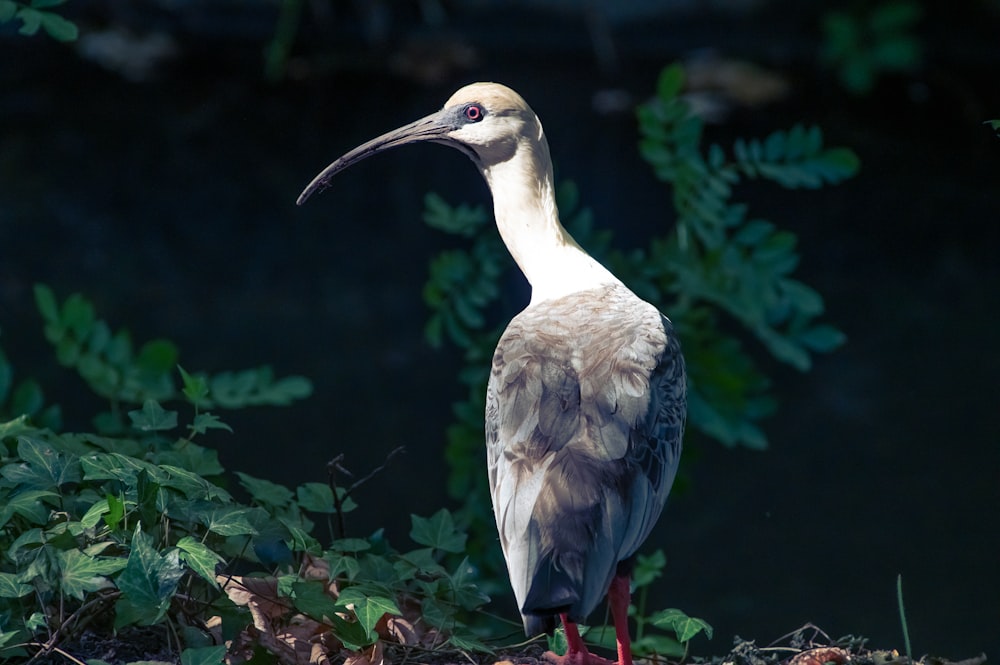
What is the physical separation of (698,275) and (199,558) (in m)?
2.20

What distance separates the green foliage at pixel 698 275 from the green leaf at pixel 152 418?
1184 mm

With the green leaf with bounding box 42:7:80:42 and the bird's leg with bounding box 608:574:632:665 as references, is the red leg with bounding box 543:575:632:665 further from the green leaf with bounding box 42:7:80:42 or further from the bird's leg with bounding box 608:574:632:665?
the green leaf with bounding box 42:7:80:42

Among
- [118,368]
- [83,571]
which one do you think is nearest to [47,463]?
[83,571]

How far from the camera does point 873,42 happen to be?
34.3 ft

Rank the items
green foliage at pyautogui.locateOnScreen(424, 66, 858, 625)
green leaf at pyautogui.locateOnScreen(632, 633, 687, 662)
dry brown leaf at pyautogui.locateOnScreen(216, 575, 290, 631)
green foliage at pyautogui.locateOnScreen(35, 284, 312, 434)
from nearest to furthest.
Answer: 1. dry brown leaf at pyautogui.locateOnScreen(216, 575, 290, 631)
2. green leaf at pyautogui.locateOnScreen(632, 633, 687, 662)
3. green foliage at pyautogui.locateOnScreen(35, 284, 312, 434)
4. green foliage at pyautogui.locateOnScreen(424, 66, 858, 625)

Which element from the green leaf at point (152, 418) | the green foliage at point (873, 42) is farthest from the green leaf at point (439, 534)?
the green foliage at point (873, 42)

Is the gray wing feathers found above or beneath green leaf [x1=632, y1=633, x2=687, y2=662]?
above

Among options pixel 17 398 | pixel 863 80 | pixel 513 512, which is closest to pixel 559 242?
pixel 513 512

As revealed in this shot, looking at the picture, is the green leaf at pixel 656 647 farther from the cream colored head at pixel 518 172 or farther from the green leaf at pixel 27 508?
the green leaf at pixel 27 508

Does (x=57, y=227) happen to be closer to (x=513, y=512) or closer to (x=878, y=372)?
(x=878, y=372)

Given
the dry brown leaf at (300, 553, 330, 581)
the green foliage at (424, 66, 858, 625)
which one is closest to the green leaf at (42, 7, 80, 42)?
the green foliage at (424, 66, 858, 625)

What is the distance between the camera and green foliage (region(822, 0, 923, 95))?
10367 millimetres

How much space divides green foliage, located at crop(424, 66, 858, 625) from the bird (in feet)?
1.46

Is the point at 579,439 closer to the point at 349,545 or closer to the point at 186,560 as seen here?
the point at 349,545
